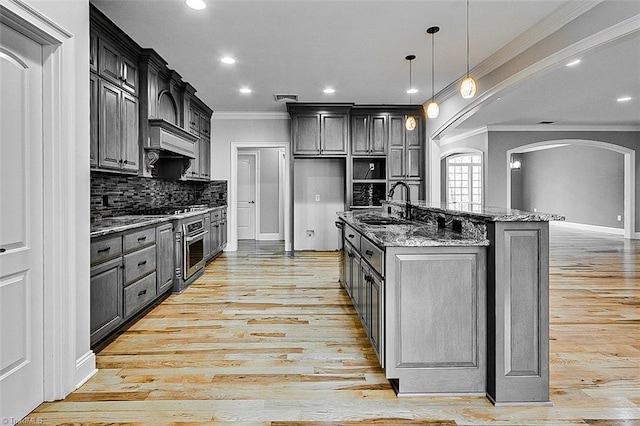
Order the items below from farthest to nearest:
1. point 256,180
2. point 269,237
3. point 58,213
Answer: point 269,237 < point 256,180 < point 58,213

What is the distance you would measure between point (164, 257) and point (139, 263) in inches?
27.1

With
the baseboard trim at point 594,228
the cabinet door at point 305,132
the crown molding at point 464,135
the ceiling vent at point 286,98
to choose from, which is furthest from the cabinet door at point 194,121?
the baseboard trim at point 594,228

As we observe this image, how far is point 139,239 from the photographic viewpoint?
3510 mm

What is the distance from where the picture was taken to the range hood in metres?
4.40

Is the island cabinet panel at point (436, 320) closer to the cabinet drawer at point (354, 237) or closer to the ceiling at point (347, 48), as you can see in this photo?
the cabinet drawer at point (354, 237)

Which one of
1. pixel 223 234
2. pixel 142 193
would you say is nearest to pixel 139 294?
pixel 142 193

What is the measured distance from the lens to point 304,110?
23.3 ft

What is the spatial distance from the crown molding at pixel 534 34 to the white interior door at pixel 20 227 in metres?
3.91

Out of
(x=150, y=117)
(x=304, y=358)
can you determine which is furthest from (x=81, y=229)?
(x=150, y=117)

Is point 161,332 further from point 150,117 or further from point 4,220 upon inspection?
point 150,117

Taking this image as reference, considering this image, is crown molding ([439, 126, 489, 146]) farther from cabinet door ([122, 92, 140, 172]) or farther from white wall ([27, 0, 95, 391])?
white wall ([27, 0, 95, 391])

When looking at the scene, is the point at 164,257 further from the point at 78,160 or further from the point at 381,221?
the point at 381,221

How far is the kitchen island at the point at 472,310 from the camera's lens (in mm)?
2137

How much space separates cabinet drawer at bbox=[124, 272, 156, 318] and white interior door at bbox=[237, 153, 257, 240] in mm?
5777
